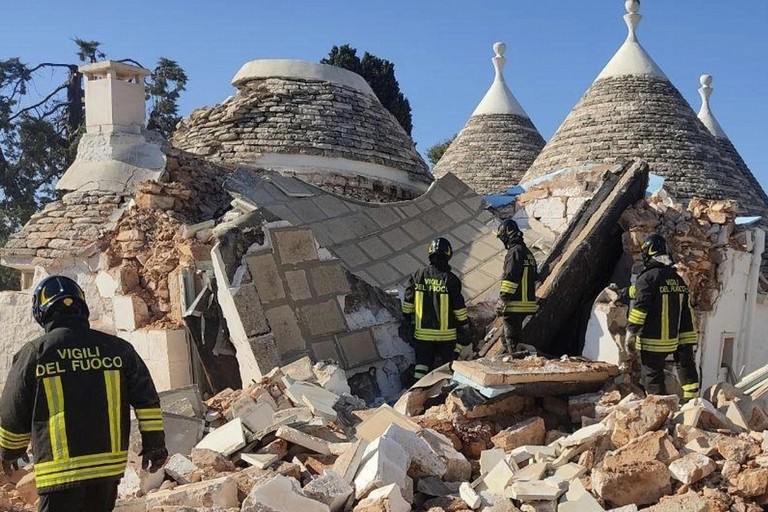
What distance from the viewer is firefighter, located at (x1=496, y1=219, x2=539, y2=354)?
666 centimetres

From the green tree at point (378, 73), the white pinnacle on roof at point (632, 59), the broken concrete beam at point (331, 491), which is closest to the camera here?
the broken concrete beam at point (331, 491)

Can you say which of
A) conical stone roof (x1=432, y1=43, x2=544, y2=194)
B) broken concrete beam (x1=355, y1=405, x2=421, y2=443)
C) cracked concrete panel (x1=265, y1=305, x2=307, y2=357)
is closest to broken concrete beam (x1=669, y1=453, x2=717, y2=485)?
broken concrete beam (x1=355, y1=405, x2=421, y2=443)

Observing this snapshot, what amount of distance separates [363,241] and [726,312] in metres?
3.96

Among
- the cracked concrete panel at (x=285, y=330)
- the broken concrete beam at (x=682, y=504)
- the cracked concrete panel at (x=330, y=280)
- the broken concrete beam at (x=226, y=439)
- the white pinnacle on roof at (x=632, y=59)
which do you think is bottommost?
the broken concrete beam at (x=682, y=504)

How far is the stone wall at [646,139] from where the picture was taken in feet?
46.8

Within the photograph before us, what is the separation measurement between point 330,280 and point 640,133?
9.38m

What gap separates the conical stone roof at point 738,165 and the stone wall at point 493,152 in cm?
405

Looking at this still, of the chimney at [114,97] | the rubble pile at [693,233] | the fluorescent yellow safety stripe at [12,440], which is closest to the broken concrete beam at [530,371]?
the rubble pile at [693,233]

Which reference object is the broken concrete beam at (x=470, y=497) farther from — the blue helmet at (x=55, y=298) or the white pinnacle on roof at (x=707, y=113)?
the white pinnacle on roof at (x=707, y=113)

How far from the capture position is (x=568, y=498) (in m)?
4.16

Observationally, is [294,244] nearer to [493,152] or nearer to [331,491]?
[331,491]

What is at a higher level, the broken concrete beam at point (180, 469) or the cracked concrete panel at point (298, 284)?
the cracked concrete panel at point (298, 284)

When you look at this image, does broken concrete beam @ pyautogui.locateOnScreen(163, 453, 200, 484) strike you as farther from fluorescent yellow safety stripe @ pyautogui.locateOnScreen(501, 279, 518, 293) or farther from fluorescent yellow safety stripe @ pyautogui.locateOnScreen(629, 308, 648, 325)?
fluorescent yellow safety stripe @ pyautogui.locateOnScreen(629, 308, 648, 325)

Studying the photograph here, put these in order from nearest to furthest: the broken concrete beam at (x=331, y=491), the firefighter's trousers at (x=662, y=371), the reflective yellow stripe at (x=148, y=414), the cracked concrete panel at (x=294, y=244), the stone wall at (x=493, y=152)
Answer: the reflective yellow stripe at (x=148, y=414) → the broken concrete beam at (x=331, y=491) → the firefighter's trousers at (x=662, y=371) → the cracked concrete panel at (x=294, y=244) → the stone wall at (x=493, y=152)
